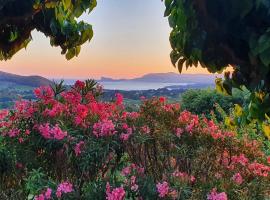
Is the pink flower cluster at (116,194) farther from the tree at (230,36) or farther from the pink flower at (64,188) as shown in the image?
the tree at (230,36)

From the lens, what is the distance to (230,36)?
3.66m

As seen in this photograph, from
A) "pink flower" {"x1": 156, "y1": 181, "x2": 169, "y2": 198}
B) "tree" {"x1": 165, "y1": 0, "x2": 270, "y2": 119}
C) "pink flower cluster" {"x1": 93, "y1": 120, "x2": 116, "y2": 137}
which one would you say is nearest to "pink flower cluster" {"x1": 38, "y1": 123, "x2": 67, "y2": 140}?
"pink flower cluster" {"x1": 93, "y1": 120, "x2": 116, "y2": 137}

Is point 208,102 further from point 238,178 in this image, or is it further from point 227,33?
point 227,33

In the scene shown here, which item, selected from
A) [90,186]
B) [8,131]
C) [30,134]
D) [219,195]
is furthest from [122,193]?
[8,131]

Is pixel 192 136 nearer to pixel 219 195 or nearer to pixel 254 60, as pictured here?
pixel 219 195

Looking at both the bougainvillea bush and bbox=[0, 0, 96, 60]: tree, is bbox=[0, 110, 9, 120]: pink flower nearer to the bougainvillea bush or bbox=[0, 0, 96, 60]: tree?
the bougainvillea bush

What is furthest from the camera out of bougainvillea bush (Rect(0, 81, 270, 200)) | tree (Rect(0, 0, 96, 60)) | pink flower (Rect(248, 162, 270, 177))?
tree (Rect(0, 0, 96, 60))

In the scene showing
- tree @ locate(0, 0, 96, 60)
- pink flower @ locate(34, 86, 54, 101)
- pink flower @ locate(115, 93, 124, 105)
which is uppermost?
tree @ locate(0, 0, 96, 60)

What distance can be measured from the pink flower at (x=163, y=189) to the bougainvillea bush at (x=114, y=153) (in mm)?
10

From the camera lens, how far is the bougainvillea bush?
5258 millimetres

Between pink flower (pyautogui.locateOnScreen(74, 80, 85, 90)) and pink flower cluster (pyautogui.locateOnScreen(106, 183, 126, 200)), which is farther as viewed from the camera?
pink flower (pyautogui.locateOnScreen(74, 80, 85, 90))

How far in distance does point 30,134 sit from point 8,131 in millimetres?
410

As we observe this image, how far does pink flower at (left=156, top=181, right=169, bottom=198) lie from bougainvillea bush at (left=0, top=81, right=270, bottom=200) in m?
0.01

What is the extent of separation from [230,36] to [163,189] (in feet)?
6.59
